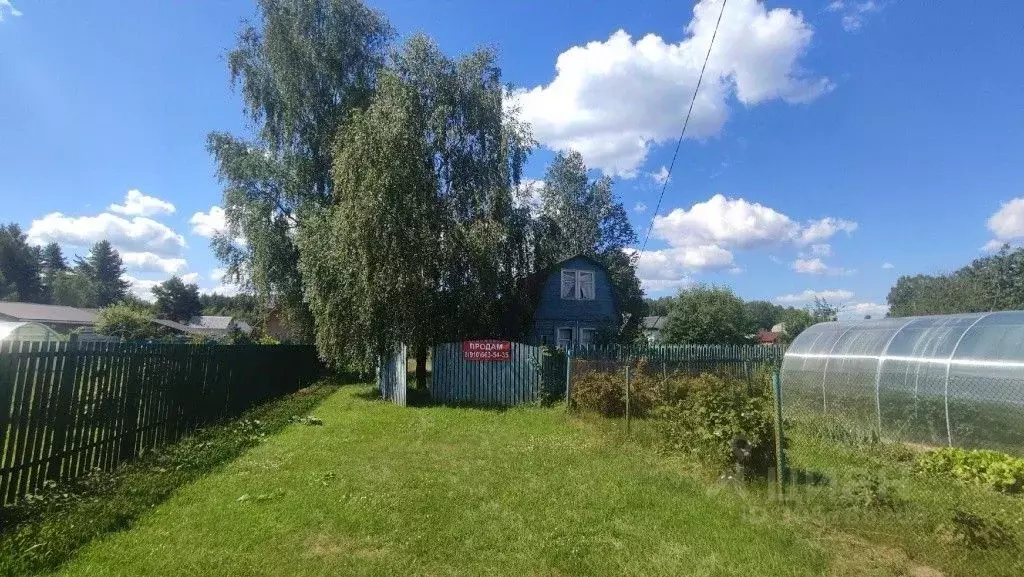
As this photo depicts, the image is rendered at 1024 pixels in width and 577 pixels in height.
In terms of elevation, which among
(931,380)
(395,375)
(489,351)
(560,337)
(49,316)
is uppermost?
(49,316)

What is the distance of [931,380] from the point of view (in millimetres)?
8625

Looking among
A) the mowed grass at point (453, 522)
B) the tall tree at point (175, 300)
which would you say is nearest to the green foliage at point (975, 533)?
the mowed grass at point (453, 522)

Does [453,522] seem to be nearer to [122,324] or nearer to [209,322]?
[122,324]

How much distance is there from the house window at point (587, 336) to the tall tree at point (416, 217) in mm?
5369

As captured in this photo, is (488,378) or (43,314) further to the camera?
(43,314)

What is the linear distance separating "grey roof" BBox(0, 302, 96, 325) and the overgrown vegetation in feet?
121

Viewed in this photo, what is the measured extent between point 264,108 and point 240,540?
21391 mm

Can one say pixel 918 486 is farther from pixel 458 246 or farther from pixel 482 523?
pixel 458 246

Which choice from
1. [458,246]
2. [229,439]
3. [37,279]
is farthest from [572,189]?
[37,279]

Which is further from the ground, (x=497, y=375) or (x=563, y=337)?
(x=563, y=337)

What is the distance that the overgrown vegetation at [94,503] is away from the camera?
4.10 m

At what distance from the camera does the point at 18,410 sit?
16.8ft

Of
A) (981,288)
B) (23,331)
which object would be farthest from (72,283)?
(981,288)

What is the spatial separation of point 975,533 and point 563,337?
20701 mm
